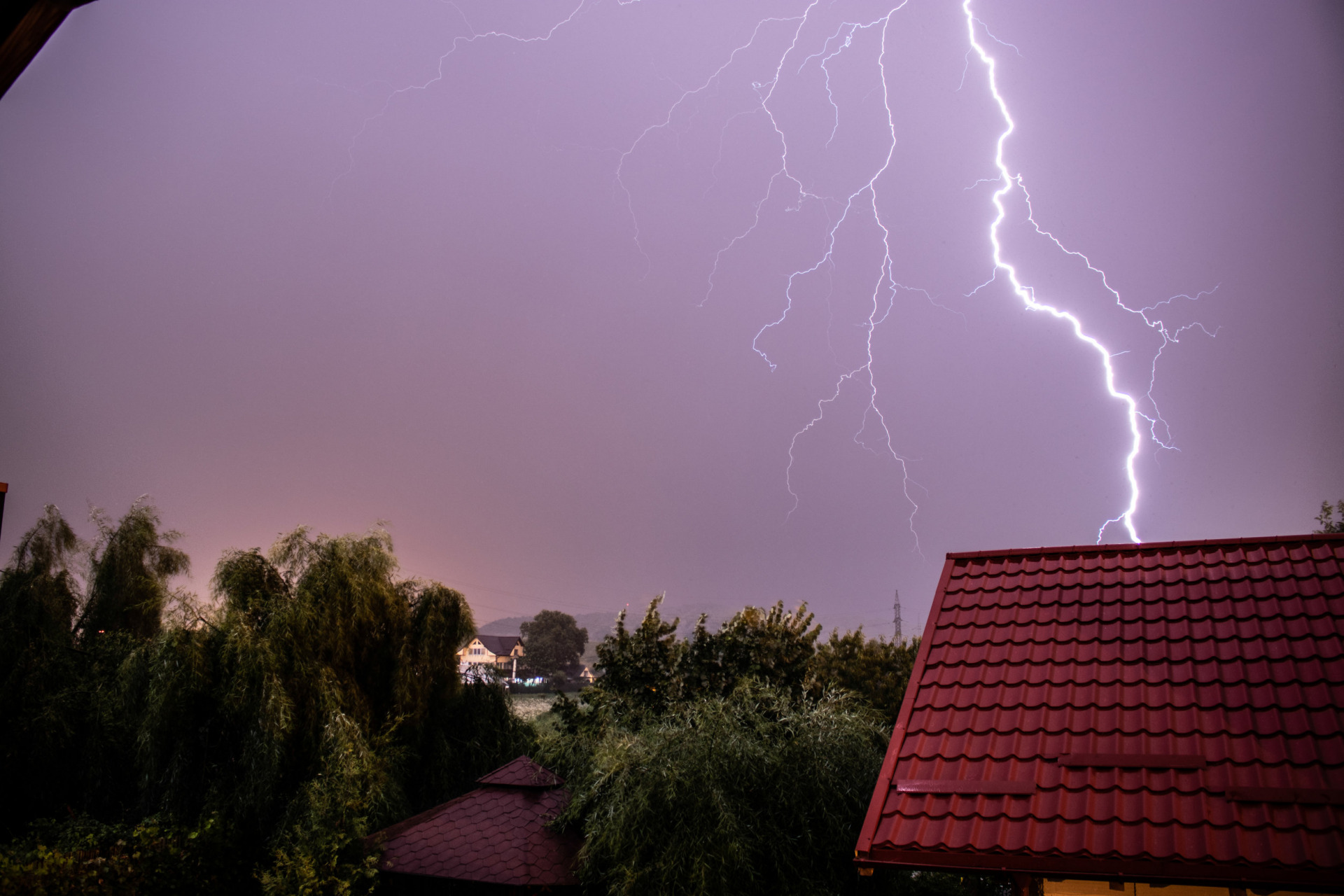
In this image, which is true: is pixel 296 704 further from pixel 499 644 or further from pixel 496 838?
pixel 499 644

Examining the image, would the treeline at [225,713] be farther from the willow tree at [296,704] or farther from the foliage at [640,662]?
the foliage at [640,662]

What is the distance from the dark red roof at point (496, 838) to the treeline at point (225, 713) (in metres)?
0.54

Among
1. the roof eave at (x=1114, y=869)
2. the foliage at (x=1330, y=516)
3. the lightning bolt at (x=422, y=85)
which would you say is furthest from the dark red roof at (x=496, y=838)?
the lightning bolt at (x=422, y=85)

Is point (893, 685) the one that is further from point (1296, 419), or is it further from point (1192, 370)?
point (1192, 370)

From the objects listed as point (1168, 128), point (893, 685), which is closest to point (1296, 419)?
point (1168, 128)

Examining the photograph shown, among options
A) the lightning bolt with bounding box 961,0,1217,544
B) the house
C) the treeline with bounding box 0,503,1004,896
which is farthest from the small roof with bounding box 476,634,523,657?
the house

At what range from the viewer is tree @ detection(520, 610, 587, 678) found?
211 feet

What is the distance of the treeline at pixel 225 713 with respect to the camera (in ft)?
30.9

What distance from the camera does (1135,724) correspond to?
13.1ft

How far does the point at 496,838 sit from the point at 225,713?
494cm

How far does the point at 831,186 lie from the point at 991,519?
39.3 metres

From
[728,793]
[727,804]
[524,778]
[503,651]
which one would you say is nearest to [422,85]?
[503,651]

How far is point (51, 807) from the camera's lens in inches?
483

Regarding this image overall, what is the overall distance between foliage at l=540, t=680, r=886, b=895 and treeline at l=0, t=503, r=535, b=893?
9.60 ft
